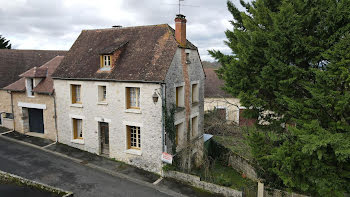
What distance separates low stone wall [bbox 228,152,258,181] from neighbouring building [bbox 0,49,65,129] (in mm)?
17602

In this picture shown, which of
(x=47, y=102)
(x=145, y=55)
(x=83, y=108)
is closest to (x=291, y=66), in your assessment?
(x=145, y=55)

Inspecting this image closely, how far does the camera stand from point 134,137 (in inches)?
651

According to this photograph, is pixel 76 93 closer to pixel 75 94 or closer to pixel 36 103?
pixel 75 94

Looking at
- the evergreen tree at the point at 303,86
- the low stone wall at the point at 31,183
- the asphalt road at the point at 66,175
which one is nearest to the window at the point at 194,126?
the evergreen tree at the point at 303,86

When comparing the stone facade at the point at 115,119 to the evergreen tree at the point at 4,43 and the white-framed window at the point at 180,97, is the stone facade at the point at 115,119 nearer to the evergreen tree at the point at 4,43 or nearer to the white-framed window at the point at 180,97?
the white-framed window at the point at 180,97

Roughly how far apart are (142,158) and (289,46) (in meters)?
10.2

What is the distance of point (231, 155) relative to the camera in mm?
19172

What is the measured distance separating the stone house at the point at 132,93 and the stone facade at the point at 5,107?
5896 millimetres

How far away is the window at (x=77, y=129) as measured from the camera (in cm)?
1859

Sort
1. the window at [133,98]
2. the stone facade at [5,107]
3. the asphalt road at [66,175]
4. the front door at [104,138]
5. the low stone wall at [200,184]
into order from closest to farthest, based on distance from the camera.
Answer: the low stone wall at [200,184]
the asphalt road at [66,175]
the window at [133,98]
the front door at [104,138]
the stone facade at [5,107]

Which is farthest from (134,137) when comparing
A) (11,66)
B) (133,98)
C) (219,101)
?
(11,66)

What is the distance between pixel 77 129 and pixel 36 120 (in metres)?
4.72

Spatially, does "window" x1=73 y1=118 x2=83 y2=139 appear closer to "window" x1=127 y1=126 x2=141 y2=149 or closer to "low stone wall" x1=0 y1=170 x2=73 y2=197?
"window" x1=127 y1=126 x2=141 y2=149

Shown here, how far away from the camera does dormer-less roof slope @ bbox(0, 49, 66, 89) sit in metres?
24.2
